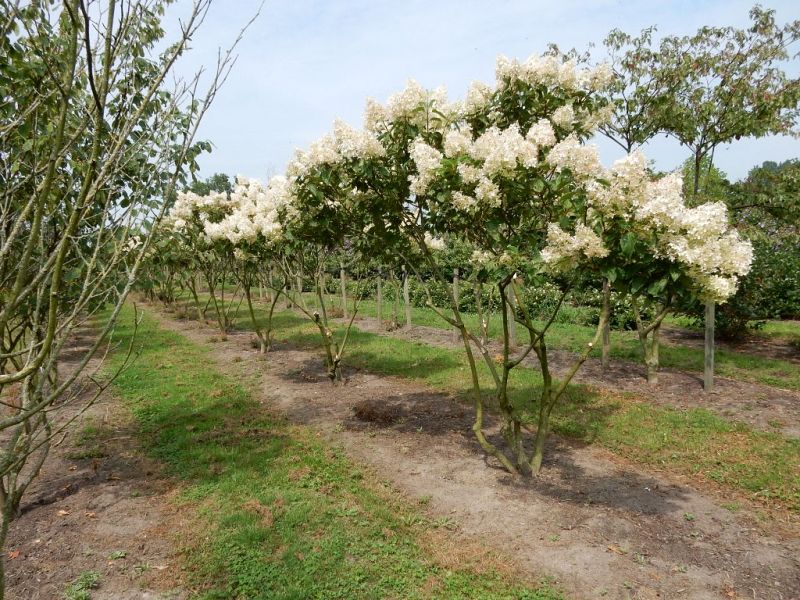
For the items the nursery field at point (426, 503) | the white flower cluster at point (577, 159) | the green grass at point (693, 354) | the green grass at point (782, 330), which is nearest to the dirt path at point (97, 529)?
the nursery field at point (426, 503)

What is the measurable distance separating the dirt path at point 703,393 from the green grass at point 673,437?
388mm

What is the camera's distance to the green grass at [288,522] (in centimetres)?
411

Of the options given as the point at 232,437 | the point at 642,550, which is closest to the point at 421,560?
the point at 642,550

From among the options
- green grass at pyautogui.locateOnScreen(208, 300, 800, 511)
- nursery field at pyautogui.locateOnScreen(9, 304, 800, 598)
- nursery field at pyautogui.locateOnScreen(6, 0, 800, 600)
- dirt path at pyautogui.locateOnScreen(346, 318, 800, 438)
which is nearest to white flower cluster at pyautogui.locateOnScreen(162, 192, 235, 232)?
nursery field at pyautogui.locateOnScreen(6, 0, 800, 600)

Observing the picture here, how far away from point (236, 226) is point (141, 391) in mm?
3771

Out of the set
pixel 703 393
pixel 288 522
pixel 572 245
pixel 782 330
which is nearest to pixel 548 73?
pixel 572 245

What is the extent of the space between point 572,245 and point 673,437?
4.13 m

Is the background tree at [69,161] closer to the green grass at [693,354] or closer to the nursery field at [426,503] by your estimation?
the nursery field at [426,503]

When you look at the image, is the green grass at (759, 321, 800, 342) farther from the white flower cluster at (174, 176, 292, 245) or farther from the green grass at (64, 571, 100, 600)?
the green grass at (64, 571, 100, 600)

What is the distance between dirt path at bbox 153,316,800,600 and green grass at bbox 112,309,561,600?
418 mm

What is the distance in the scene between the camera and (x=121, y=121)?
3.71 metres

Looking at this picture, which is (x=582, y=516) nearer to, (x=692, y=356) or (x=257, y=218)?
(x=692, y=356)

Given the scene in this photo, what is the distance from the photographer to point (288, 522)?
502 cm

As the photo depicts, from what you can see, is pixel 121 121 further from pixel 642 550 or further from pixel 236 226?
pixel 236 226
